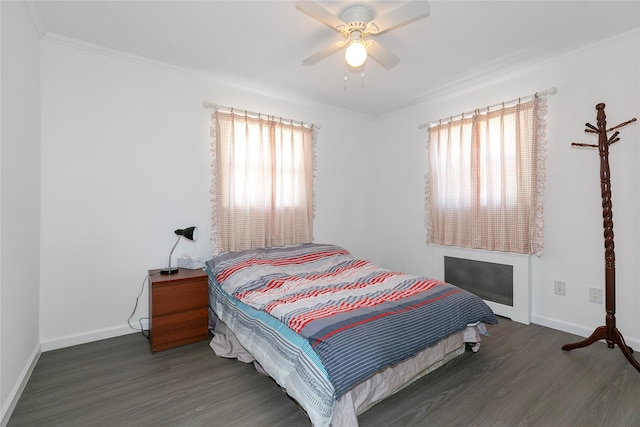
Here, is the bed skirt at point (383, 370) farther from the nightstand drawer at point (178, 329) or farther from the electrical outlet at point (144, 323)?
the electrical outlet at point (144, 323)

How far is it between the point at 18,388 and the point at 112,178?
64.2 inches

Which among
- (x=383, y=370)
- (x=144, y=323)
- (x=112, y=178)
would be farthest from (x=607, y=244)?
(x=112, y=178)

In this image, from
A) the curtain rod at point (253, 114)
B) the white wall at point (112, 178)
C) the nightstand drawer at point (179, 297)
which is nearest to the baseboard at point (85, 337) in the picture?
the white wall at point (112, 178)

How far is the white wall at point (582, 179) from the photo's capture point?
8.14ft

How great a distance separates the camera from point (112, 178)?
108 inches

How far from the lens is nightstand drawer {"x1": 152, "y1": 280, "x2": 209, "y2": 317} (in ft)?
8.10

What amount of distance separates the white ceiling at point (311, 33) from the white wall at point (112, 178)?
0.23 meters

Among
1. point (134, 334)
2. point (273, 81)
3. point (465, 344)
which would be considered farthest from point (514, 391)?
point (273, 81)

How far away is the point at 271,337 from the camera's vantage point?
6.28 ft

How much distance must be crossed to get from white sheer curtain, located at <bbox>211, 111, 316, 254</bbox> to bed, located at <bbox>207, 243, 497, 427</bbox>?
47cm

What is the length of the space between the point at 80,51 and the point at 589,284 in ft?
15.9

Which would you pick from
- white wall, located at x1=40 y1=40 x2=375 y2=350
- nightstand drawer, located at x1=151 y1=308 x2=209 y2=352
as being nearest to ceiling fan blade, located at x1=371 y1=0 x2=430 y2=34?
white wall, located at x1=40 y1=40 x2=375 y2=350

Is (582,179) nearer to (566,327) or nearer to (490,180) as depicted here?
(490,180)

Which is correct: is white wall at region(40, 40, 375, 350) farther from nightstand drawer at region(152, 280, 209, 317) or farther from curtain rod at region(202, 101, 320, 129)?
nightstand drawer at region(152, 280, 209, 317)
